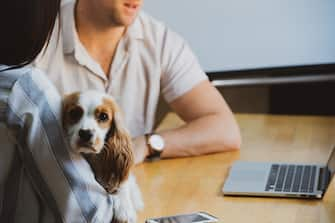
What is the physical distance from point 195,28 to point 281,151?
523mm

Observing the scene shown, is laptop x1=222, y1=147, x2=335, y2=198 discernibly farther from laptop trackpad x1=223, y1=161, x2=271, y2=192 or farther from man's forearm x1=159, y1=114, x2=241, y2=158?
man's forearm x1=159, y1=114, x2=241, y2=158

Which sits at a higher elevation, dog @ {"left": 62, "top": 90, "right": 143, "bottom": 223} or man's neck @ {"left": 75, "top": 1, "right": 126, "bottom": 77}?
dog @ {"left": 62, "top": 90, "right": 143, "bottom": 223}

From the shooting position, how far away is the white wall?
238 cm

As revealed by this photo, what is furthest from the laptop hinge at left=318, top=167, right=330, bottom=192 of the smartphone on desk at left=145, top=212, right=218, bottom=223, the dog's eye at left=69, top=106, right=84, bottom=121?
the dog's eye at left=69, top=106, right=84, bottom=121

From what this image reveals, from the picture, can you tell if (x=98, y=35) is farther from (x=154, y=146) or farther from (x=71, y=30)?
(x=154, y=146)

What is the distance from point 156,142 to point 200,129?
0.15 metres

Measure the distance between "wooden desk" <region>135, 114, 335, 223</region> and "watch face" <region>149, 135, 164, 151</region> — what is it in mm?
37

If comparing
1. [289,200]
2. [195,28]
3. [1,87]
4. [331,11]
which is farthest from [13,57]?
[331,11]

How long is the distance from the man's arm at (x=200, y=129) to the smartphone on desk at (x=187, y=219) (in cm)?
42

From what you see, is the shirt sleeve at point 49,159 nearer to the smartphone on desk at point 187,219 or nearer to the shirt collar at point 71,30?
the smartphone on desk at point 187,219

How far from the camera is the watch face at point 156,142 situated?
6.60 ft

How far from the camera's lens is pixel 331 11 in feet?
7.82

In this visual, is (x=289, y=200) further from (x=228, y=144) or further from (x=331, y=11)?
(x=331, y=11)

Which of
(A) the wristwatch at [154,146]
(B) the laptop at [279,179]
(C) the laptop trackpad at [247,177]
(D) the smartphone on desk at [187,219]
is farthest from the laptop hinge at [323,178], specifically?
(A) the wristwatch at [154,146]
